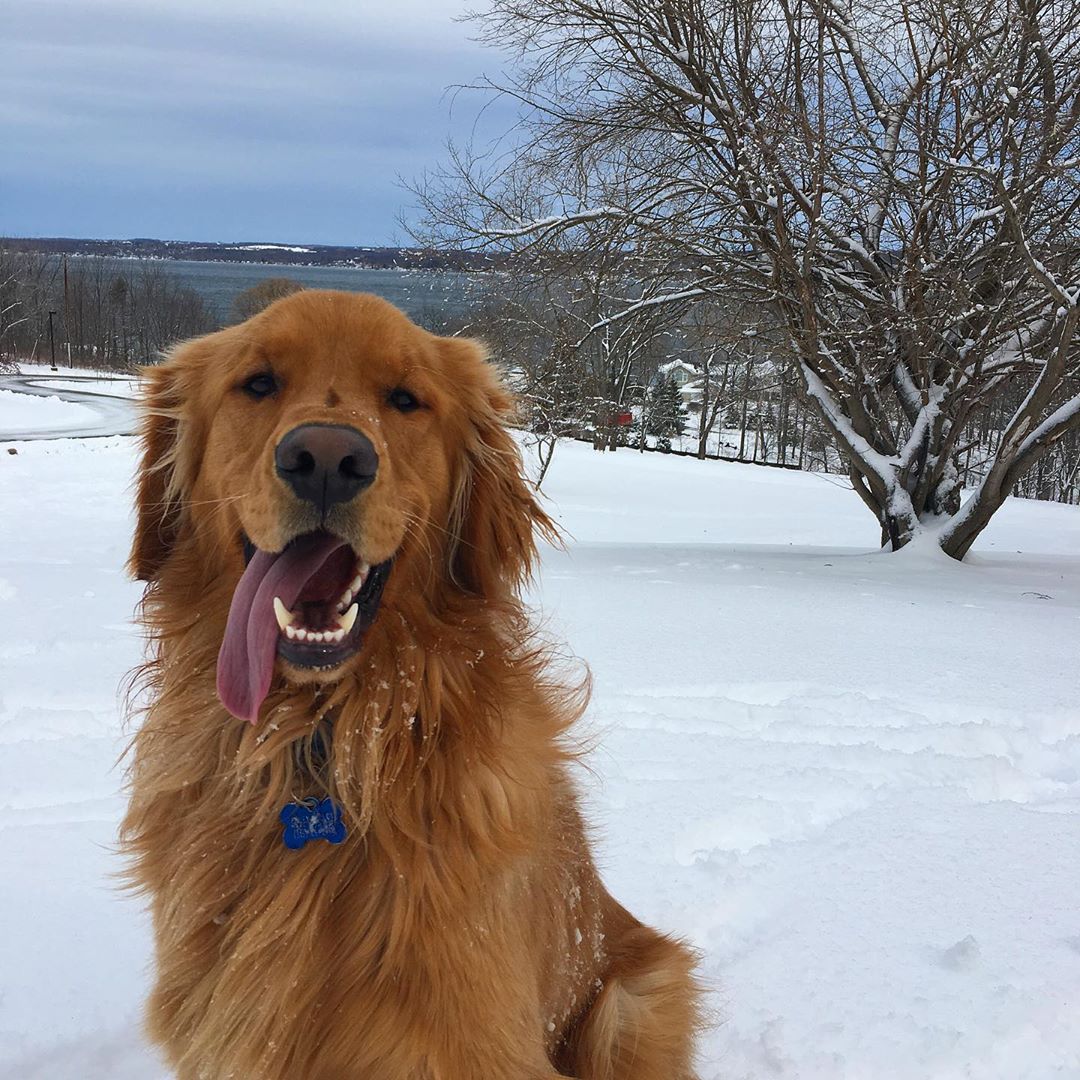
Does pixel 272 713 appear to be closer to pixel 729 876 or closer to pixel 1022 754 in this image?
pixel 729 876

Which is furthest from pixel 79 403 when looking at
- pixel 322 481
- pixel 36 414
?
pixel 322 481

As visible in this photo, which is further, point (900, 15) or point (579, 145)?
point (579, 145)

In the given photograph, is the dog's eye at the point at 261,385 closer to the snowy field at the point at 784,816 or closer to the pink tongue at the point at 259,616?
the pink tongue at the point at 259,616

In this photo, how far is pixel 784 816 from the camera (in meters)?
3.72

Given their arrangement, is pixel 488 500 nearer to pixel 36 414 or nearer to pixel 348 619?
pixel 348 619

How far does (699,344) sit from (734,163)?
115 inches

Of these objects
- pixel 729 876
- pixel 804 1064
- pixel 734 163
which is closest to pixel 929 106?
pixel 734 163

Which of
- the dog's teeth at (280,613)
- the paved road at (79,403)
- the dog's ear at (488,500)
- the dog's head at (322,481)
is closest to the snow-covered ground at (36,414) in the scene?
the paved road at (79,403)

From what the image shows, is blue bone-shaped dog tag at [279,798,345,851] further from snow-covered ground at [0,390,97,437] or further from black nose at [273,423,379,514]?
snow-covered ground at [0,390,97,437]

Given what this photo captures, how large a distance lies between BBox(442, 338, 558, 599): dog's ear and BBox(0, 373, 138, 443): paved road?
35.2 feet

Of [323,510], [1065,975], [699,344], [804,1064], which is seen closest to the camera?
[323,510]

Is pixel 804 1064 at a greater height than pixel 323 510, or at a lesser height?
lesser

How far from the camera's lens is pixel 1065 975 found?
109 inches

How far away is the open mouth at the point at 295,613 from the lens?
1.94 m
